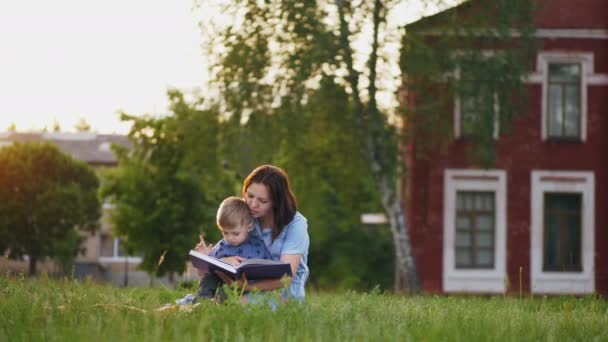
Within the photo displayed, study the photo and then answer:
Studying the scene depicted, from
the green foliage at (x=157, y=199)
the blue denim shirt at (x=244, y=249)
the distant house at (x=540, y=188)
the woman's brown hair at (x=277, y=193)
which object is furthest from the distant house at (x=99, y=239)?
the blue denim shirt at (x=244, y=249)

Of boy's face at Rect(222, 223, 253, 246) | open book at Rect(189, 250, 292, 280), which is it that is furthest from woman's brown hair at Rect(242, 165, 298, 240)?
open book at Rect(189, 250, 292, 280)

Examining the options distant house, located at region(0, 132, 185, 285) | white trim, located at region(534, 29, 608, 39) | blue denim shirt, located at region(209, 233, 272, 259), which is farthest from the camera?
distant house, located at region(0, 132, 185, 285)

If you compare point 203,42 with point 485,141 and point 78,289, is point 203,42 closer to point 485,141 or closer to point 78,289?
point 485,141

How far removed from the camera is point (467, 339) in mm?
6848

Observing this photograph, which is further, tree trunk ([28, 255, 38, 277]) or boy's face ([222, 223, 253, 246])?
tree trunk ([28, 255, 38, 277])

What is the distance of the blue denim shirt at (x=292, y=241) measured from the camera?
8.78m

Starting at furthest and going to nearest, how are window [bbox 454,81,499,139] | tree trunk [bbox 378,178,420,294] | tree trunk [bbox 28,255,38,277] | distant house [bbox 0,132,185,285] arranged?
distant house [bbox 0,132,185,285] < tree trunk [bbox 28,255,38,277] < tree trunk [bbox 378,178,420,294] < window [bbox 454,81,499,139]

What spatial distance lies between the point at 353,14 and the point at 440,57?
7.64 feet

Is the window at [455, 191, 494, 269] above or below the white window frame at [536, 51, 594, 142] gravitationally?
below

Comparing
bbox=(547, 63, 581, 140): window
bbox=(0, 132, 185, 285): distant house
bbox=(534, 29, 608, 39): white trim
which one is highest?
bbox=(534, 29, 608, 39): white trim

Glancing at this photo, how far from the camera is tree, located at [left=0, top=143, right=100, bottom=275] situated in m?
54.7

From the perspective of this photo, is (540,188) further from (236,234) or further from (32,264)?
(32,264)

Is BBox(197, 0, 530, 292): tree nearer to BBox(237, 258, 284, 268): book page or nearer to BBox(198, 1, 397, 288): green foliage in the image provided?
BBox(198, 1, 397, 288): green foliage

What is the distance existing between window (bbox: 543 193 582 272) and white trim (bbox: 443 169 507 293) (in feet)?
4.26
